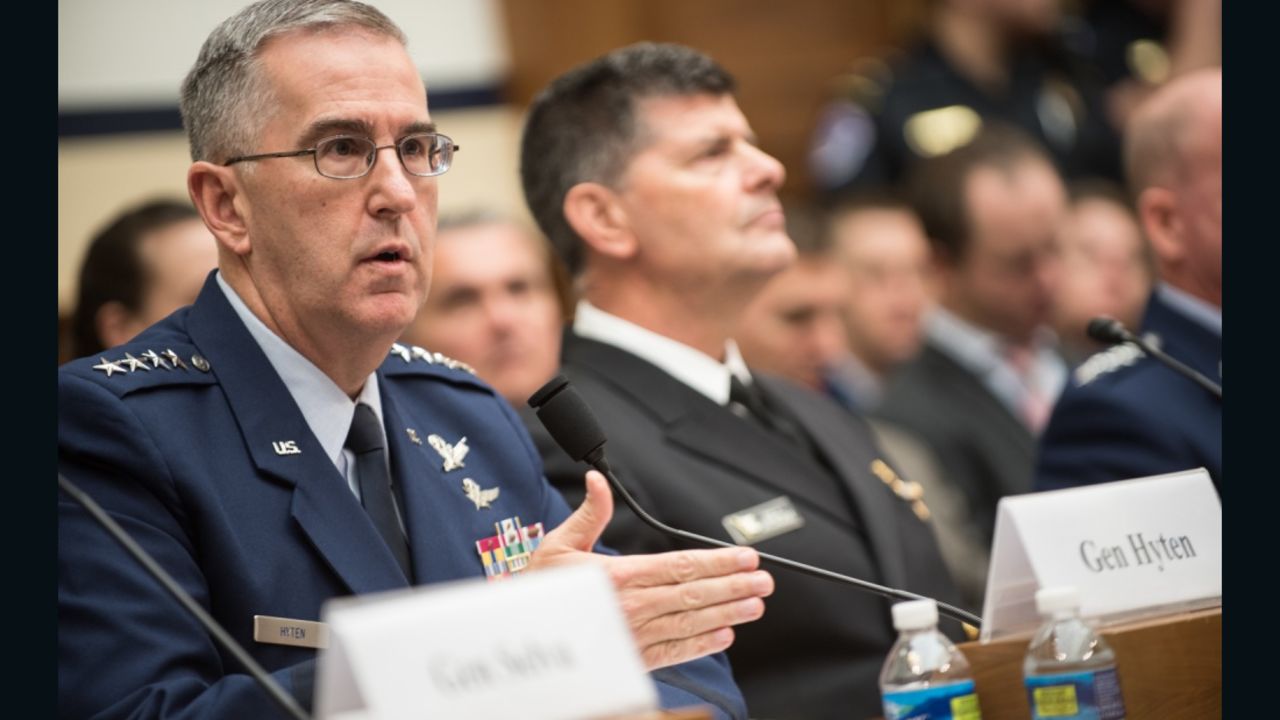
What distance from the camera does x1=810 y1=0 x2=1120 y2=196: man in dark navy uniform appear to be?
5.18 m

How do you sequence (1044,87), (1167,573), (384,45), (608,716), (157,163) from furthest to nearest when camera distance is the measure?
(1044,87)
(157,163)
(384,45)
(1167,573)
(608,716)

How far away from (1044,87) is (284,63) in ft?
13.8

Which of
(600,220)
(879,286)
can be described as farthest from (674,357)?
(879,286)

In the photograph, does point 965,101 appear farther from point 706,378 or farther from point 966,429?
point 706,378

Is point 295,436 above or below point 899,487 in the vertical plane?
above

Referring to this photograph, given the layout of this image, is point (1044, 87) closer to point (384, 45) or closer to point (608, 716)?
point (384, 45)

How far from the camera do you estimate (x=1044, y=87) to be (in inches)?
221

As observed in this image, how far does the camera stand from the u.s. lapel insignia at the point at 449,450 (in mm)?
2027

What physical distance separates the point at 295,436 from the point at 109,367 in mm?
221

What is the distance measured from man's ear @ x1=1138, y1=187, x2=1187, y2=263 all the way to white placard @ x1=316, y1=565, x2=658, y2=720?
2089 mm

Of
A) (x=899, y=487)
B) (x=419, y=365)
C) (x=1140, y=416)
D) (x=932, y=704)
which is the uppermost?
(x=419, y=365)

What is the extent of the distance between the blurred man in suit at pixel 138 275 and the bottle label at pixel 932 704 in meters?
1.72

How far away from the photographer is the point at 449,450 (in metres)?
2.05

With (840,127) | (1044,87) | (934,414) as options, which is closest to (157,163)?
(840,127)
